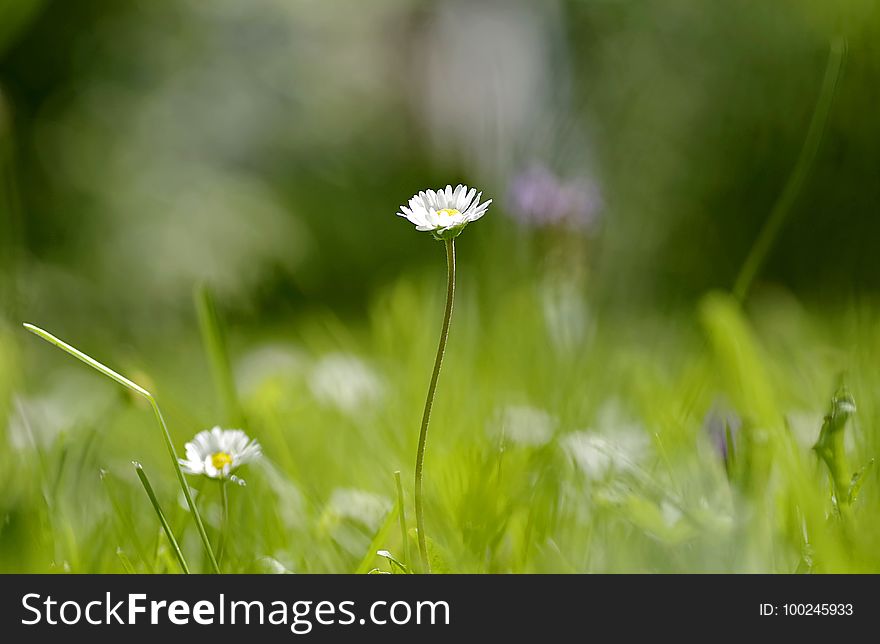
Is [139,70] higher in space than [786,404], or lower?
higher

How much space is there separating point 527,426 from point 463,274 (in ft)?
3.12

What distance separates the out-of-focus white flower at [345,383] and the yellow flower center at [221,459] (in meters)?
0.37

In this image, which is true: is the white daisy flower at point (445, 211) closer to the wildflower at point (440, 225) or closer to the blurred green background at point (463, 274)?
the wildflower at point (440, 225)

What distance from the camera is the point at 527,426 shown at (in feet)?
2.21

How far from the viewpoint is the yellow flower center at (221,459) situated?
465 millimetres

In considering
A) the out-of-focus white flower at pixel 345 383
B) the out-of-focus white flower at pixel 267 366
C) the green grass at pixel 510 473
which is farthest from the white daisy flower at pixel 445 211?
the out-of-focus white flower at pixel 267 366

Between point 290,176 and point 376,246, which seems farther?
point 290,176

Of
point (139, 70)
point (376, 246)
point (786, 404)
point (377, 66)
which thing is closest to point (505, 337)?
point (786, 404)

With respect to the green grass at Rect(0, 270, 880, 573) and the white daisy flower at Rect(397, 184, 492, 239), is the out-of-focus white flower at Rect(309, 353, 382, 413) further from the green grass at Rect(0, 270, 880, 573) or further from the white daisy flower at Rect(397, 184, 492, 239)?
the white daisy flower at Rect(397, 184, 492, 239)

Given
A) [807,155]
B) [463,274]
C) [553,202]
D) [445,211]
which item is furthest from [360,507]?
[463,274]

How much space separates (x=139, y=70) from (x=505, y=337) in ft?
7.51

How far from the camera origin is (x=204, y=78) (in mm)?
2961
